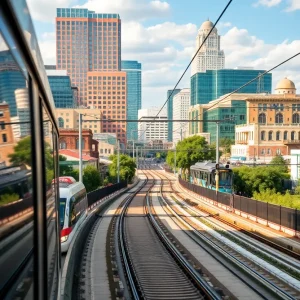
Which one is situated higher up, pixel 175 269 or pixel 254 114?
pixel 254 114

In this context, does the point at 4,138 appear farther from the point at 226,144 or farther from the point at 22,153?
the point at 226,144

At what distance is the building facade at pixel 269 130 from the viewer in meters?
91.2

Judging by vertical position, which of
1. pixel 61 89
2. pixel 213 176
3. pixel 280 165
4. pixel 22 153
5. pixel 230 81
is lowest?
pixel 213 176

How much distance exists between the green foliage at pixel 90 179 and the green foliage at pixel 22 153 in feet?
133

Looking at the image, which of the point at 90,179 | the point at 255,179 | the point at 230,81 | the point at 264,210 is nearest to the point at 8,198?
the point at 264,210

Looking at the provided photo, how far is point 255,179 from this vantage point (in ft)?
151

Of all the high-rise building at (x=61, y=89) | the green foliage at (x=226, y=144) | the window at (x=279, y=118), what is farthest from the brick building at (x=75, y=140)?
the high-rise building at (x=61, y=89)

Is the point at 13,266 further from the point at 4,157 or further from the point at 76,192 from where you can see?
the point at 76,192

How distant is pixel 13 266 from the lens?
1990 millimetres

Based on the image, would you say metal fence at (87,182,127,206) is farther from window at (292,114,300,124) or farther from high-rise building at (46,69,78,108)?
high-rise building at (46,69,78,108)

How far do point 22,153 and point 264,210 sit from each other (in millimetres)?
23495

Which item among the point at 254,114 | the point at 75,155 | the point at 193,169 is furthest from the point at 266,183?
the point at 254,114

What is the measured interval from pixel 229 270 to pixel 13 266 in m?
13.2

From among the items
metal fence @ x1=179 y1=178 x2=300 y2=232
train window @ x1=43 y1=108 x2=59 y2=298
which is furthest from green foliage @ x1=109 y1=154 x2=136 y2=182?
train window @ x1=43 y1=108 x2=59 y2=298
